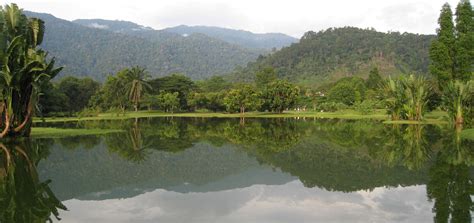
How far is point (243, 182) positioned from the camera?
51.4 feet

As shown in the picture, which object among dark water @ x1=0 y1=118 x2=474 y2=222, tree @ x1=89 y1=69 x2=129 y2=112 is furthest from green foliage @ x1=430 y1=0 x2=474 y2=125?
tree @ x1=89 y1=69 x2=129 y2=112

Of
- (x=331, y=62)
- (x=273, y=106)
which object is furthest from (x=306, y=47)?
(x=273, y=106)

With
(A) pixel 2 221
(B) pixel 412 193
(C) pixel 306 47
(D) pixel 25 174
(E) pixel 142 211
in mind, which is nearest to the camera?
(A) pixel 2 221

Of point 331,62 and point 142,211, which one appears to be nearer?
point 142,211

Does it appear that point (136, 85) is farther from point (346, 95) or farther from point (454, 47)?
point (454, 47)

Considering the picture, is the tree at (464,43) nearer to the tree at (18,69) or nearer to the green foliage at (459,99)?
the green foliage at (459,99)

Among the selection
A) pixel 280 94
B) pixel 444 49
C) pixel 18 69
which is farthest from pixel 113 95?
pixel 18 69

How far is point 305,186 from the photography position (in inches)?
568

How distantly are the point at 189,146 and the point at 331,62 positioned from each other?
480ft

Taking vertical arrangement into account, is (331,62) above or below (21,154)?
above

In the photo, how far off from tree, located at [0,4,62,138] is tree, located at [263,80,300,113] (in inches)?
1866

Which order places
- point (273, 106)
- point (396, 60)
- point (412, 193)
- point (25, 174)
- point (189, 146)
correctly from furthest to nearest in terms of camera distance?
point (396, 60), point (273, 106), point (189, 146), point (25, 174), point (412, 193)

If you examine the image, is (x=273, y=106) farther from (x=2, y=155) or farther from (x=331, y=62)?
(x=331, y=62)

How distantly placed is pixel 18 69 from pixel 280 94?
51051 millimetres
